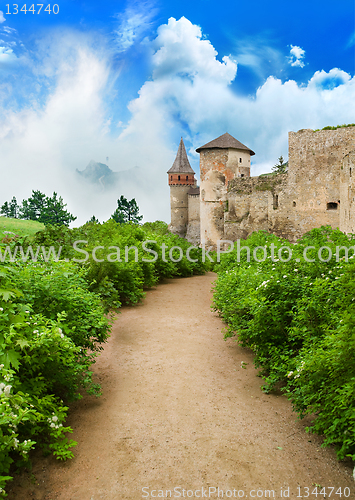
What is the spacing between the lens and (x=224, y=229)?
27172 millimetres

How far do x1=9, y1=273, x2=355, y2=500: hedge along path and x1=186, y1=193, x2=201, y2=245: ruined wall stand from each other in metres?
32.6

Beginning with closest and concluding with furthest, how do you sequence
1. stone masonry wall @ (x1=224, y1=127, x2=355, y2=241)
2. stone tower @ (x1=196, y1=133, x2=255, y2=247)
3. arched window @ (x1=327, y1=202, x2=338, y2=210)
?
stone masonry wall @ (x1=224, y1=127, x2=355, y2=241) < arched window @ (x1=327, y1=202, x2=338, y2=210) < stone tower @ (x1=196, y1=133, x2=255, y2=247)

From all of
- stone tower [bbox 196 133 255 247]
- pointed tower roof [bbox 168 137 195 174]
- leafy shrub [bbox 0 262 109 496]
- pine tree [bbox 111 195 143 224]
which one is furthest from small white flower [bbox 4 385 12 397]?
pine tree [bbox 111 195 143 224]

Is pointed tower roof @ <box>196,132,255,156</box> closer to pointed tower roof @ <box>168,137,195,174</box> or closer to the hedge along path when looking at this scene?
pointed tower roof @ <box>168,137,195,174</box>

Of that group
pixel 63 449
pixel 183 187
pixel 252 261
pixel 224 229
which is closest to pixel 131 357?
pixel 63 449

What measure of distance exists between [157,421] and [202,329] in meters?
4.64

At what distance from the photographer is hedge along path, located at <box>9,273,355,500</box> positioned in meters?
3.81

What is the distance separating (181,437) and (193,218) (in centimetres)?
3738

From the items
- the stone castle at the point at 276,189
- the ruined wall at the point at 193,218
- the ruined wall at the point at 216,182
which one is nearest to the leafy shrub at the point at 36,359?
the stone castle at the point at 276,189

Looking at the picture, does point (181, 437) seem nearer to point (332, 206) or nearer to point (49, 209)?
point (332, 206)

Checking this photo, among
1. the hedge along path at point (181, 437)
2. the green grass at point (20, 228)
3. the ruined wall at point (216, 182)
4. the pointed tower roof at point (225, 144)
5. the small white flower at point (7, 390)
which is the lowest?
the hedge along path at point (181, 437)

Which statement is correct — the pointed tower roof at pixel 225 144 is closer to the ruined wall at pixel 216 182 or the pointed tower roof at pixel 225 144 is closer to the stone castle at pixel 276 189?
the stone castle at pixel 276 189

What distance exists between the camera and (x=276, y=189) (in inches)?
981

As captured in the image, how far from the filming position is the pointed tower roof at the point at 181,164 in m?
43.1
